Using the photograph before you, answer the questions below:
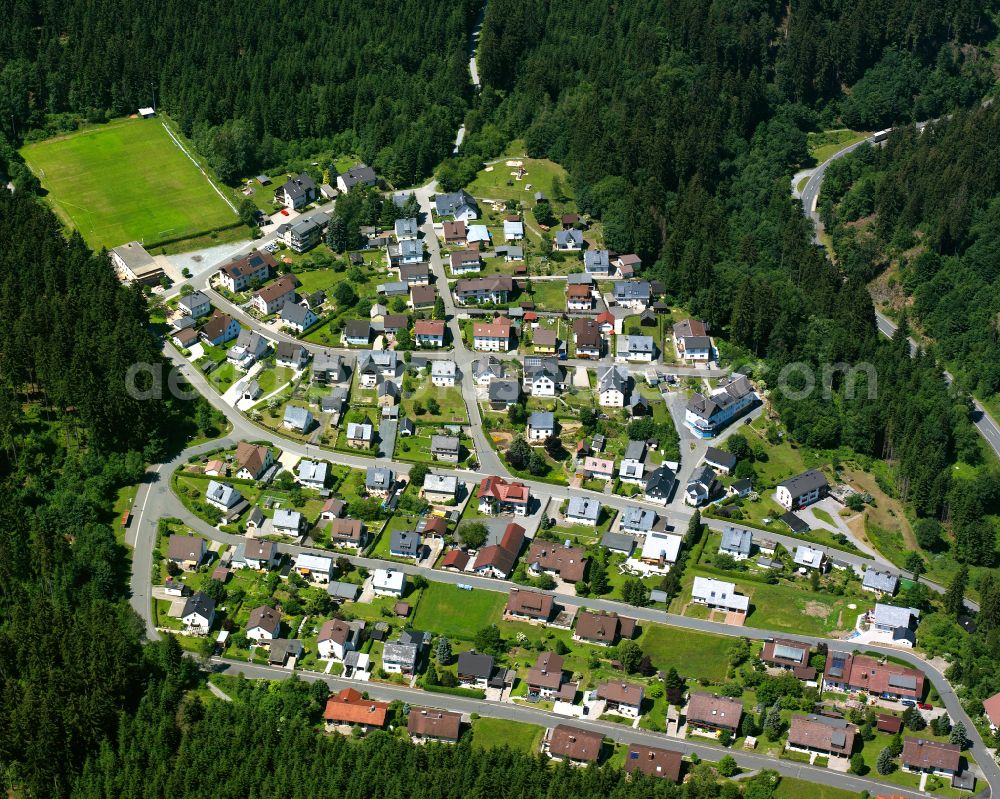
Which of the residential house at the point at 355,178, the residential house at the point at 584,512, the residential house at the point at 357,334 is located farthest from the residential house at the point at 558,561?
the residential house at the point at 355,178

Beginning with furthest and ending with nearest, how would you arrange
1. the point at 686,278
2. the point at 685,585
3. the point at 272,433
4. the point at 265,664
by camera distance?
the point at 686,278 < the point at 272,433 < the point at 685,585 < the point at 265,664

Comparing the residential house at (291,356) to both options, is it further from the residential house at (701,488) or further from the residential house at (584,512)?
the residential house at (701,488)

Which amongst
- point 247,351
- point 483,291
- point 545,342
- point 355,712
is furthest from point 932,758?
point 247,351

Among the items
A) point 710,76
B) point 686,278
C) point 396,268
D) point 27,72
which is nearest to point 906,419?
point 686,278

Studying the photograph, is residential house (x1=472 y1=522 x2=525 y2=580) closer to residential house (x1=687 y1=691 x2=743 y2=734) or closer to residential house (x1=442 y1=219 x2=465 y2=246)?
residential house (x1=687 y1=691 x2=743 y2=734)

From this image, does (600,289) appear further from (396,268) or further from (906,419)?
(906,419)
